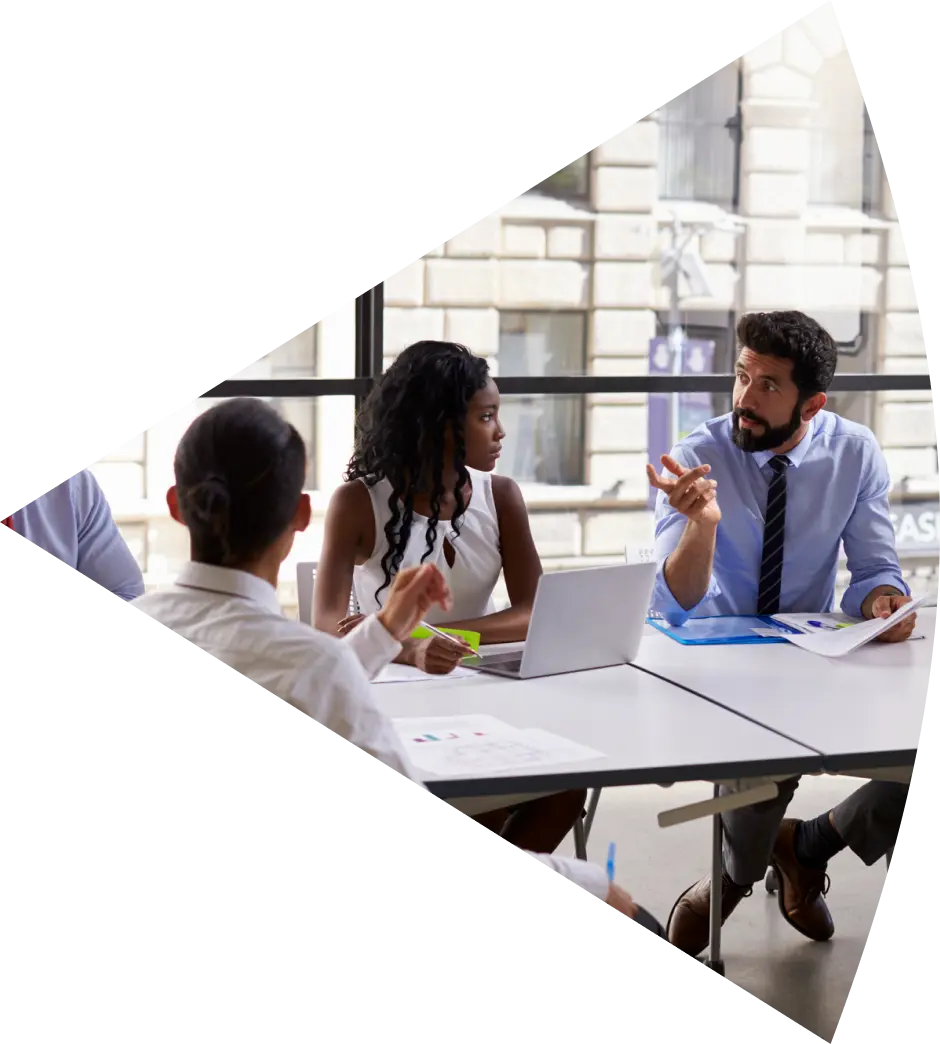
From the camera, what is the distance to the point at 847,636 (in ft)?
9.87

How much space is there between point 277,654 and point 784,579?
1898 millimetres

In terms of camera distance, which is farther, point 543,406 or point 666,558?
point 543,406

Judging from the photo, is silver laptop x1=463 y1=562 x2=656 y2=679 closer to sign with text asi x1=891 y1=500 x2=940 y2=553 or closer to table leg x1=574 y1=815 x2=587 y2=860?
table leg x1=574 y1=815 x2=587 y2=860

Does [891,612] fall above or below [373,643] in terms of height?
below

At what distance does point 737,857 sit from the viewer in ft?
9.87

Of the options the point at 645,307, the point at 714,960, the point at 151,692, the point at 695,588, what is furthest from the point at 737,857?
the point at 645,307

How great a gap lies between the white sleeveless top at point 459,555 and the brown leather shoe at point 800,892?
84cm

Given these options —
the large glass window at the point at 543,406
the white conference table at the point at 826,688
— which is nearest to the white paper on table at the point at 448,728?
the white conference table at the point at 826,688

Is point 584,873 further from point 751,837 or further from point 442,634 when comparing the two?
point 751,837

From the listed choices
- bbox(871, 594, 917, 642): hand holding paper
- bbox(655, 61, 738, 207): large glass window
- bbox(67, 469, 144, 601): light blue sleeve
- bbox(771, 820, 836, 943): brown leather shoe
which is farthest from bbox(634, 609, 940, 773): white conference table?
bbox(655, 61, 738, 207): large glass window

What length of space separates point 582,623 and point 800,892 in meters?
0.98

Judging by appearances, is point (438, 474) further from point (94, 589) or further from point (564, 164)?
point (94, 589)

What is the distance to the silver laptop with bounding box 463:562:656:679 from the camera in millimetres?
2592

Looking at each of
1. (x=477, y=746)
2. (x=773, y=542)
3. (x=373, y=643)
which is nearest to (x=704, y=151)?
(x=773, y=542)
